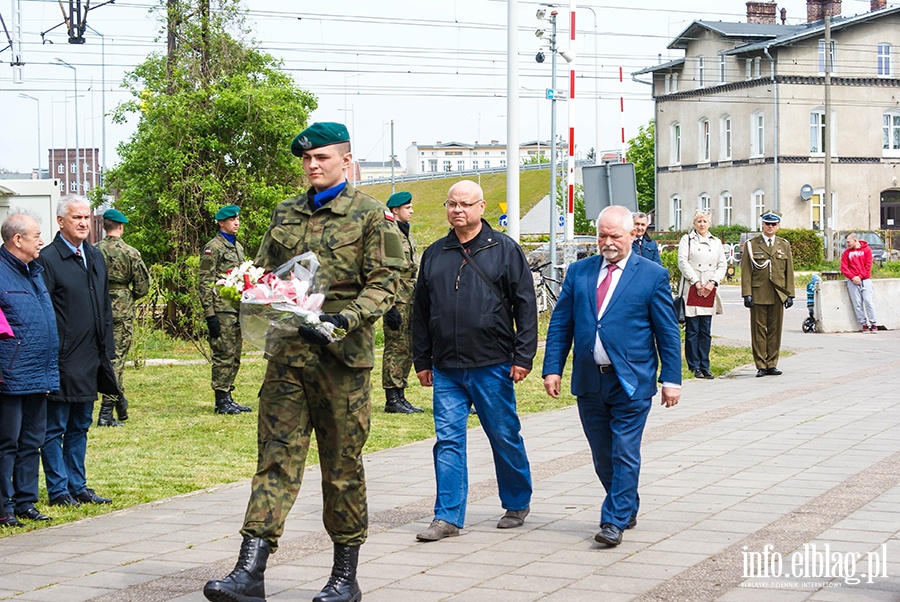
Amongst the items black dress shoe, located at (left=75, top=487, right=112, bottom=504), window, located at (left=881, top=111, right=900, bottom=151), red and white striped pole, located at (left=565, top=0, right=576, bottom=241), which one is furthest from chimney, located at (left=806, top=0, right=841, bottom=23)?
black dress shoe, located at (left=75, top=487, right=112, bottom=504)

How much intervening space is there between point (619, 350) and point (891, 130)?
5923 centimetres

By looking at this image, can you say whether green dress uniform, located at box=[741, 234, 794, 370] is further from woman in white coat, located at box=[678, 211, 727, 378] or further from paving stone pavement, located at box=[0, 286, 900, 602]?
paving stone pavement, located at box=[0, 286, 900, 602]

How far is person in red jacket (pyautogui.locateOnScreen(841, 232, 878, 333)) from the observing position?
2139 centimetres

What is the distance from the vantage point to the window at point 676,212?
68750 millimetres

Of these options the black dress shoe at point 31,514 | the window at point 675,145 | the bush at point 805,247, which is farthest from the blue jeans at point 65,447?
the window at point 675,145

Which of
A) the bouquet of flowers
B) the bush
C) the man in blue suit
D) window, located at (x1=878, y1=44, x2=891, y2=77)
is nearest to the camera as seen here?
the bouquet of flowers

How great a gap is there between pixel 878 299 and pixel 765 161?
39152 mm

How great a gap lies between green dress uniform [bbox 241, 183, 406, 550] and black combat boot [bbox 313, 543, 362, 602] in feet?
0.15

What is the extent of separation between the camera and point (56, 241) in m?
8.08

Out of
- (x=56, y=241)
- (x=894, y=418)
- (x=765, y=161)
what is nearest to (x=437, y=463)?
(x=56, y=241)

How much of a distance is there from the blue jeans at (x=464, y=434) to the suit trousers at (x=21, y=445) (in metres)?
2.59

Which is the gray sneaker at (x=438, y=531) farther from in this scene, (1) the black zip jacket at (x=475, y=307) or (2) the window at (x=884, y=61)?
(2) the window at (x=884, y=61)

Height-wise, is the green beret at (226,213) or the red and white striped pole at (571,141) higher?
the red and white striped pole at (571,141)

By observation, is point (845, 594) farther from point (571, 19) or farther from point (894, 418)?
point (571, 19)
